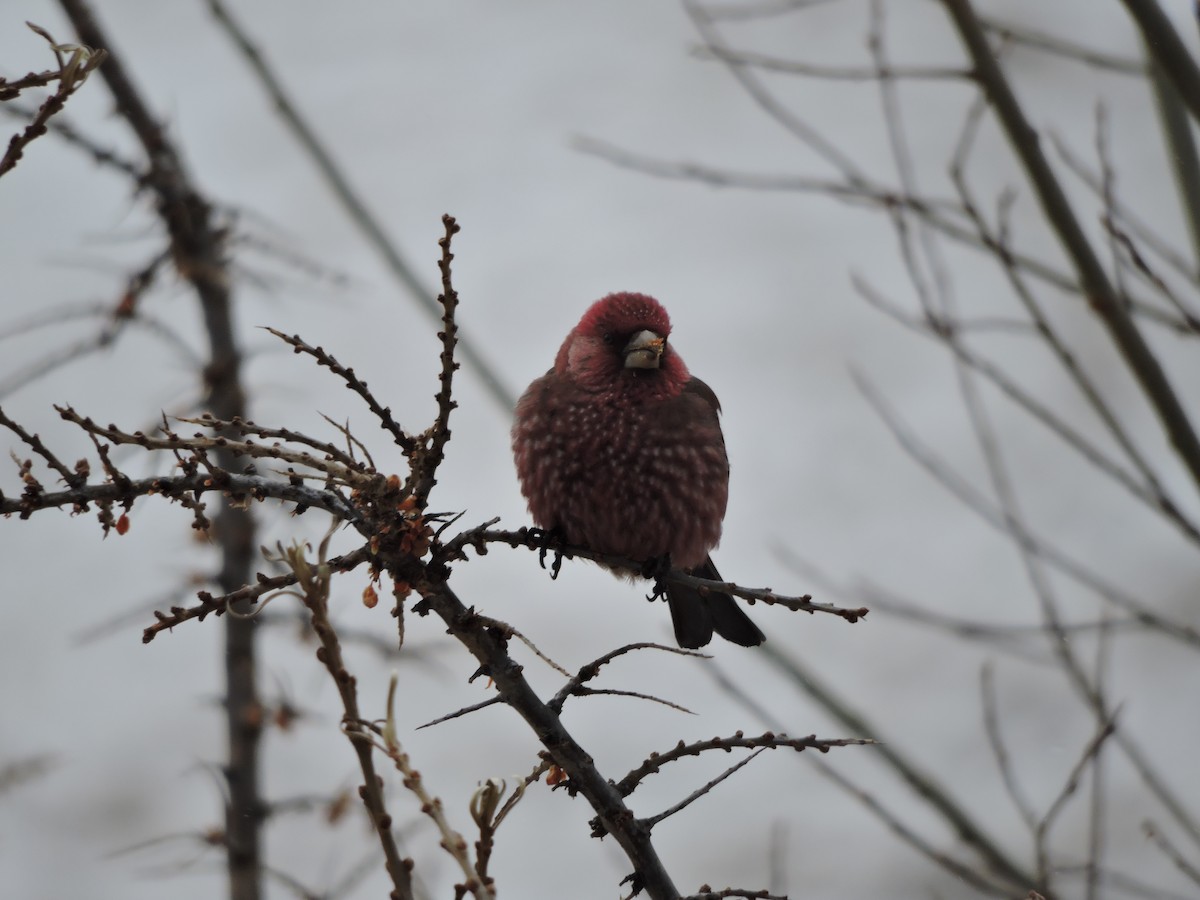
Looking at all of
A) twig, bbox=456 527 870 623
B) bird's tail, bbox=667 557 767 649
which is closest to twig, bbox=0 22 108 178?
twig, bbox=456 527 870 623

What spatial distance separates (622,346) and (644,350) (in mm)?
111

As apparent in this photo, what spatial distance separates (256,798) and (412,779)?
3280 mm

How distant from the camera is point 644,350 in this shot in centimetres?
375

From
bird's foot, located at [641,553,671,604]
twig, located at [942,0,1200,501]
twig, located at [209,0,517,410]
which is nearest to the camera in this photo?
twig, located at [942,0,1200,501]

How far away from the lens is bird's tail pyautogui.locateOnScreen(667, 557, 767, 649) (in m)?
4.09

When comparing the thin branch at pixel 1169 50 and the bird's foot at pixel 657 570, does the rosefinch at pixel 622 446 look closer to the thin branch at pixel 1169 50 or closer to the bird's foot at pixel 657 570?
the bird's foot at pixel 657 570

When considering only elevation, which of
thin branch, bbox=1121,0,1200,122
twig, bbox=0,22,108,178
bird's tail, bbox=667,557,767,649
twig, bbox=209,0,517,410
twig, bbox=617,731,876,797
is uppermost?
twig, bbox=209,0,517,410

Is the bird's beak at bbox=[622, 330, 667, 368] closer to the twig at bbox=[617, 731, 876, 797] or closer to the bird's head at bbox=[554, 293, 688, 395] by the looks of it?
the bird's head at bbox=[554, 293, 688, 395]

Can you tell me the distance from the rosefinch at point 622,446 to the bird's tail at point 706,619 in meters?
0.09

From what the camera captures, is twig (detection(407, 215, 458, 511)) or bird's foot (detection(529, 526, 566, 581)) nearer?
twig (detection(407, 215, 458, 511))

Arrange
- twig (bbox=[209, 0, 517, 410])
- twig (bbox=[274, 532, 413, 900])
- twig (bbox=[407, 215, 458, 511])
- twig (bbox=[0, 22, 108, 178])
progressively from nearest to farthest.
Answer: twig (bbox=[274, 532, 413, 900]) → twig (bbox=[0, 22, 108, 178]) → twig (bbox=[407, 215, 458, 511]) → twig (bbox=[209, 0, 517, 410])

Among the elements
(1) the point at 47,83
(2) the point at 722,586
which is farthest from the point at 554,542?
(1) the point at 47,83

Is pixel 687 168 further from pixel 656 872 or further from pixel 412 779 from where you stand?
pixel 412 779

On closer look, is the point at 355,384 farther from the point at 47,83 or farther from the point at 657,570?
the point at 657,570
